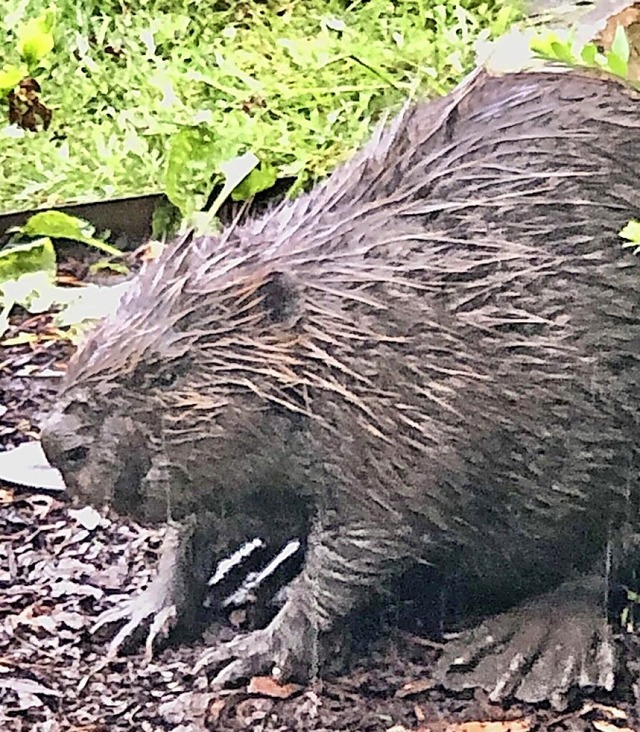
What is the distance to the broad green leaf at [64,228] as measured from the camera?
101cm

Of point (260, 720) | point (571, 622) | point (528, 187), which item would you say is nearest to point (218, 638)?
point (260, 720)

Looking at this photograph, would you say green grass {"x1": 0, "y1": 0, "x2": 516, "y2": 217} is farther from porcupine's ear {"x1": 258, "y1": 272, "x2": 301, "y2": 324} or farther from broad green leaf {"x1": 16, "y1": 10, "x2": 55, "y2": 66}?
porcupine's ear {"x1": 258, "y1": 272, "x2": 301, "y2": 324}

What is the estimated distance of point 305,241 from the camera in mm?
865

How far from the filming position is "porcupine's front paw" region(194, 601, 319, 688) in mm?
868

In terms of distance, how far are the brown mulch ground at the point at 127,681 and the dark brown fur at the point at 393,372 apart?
4 centimetres

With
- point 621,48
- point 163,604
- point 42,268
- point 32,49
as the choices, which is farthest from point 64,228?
point 621,48

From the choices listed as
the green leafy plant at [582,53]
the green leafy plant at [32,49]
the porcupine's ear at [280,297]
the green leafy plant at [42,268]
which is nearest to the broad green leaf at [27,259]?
the green leafy plant at [42,268]

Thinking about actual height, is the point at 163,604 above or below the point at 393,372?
below

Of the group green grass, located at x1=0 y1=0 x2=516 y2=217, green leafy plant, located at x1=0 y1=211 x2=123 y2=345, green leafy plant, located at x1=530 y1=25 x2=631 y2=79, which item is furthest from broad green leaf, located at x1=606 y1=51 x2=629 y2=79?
green leafy plant, located at x1=0 y1=211 x2=123 y2=345

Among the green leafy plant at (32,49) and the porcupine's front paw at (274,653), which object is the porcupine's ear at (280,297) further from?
the green leafy plant at (32,49)

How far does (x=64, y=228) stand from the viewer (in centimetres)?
102

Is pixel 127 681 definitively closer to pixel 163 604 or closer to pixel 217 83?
pixel 163 604

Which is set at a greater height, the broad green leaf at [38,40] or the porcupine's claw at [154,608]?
the broad green leaf at [38,40]

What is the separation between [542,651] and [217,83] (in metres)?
0.43
